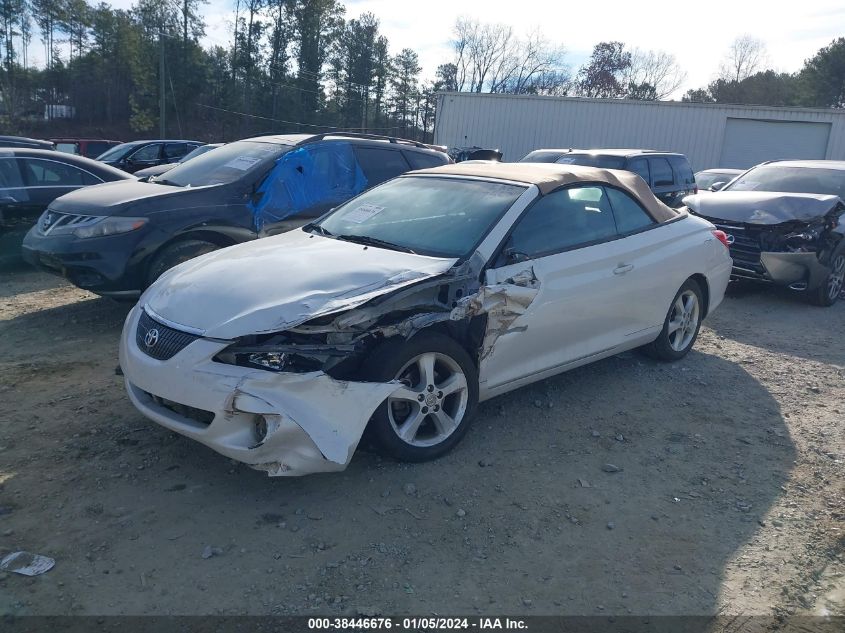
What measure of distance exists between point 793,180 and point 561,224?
6586 mm

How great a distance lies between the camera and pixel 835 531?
11.5ft

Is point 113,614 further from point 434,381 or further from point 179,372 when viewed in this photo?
point 434,381

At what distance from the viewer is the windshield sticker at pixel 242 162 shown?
22.8 ft

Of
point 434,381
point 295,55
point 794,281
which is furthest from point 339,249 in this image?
point 295,55

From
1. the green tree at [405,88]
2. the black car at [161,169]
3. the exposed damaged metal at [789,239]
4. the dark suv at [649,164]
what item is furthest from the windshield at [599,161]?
the green tree at [405,88]

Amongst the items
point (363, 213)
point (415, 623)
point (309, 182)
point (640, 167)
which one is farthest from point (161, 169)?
point (415, 623)

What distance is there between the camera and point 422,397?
3.79 meters

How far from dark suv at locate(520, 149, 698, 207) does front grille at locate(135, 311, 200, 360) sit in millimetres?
9675

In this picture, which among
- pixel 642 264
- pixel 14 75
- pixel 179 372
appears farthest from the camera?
pixel 14 75

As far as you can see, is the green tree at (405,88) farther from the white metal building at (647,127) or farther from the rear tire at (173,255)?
the rear tire at (173,255)

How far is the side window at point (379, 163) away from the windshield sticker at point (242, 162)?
3.68 ft

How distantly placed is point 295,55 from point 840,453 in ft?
173

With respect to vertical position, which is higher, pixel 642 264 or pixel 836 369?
pixel 642 264

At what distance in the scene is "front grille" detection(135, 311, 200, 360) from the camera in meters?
3.49
